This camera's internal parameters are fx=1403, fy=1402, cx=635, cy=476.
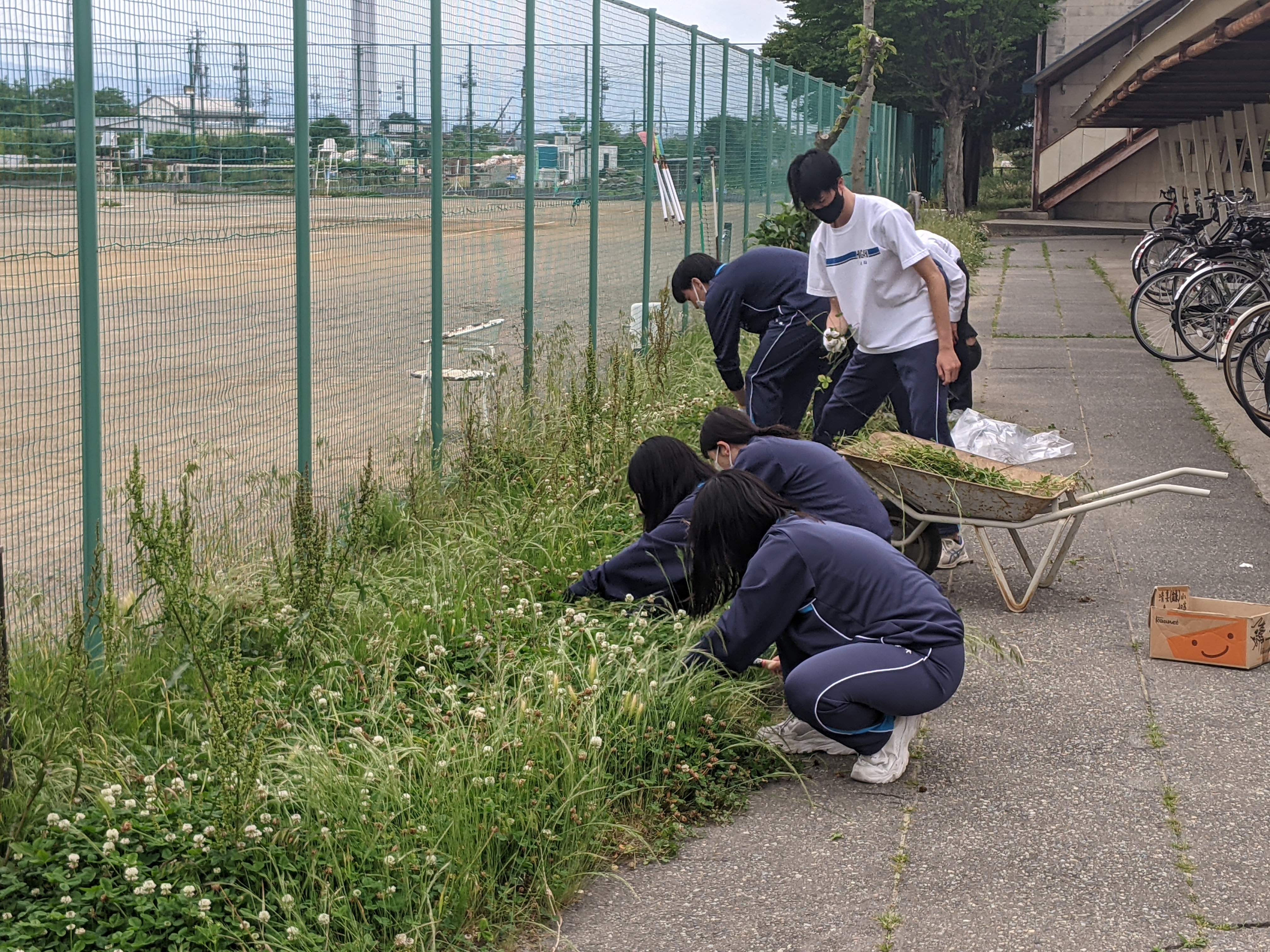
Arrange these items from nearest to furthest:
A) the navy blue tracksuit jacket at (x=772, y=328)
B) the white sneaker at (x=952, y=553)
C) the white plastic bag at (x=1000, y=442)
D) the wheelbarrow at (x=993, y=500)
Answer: the wheelbarrow at (x=993, y=500)
the white sneaker at (x=952, y=553)
the navy blue tracksuit jacket at (x=772, y=328)
the white plastic bag at (x=1000, y=442)

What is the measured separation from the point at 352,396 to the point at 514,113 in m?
2.37

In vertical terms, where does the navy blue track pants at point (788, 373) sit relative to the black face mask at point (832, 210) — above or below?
below

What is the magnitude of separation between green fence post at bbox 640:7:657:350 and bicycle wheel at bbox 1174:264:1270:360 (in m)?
4.95

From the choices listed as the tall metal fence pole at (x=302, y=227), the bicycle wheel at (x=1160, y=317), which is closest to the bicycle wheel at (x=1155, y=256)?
the bicycle wheel at (x=1160, y=317)

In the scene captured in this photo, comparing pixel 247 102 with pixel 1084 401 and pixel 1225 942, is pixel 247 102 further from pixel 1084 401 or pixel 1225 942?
pixel 1084 401

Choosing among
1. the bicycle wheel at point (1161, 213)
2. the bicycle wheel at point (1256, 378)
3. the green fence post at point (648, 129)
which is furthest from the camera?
the bicycle wheel at point (1161, 213)

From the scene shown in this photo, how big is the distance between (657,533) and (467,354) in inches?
131

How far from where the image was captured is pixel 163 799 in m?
3.62

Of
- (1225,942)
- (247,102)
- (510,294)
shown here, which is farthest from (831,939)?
(510,294)

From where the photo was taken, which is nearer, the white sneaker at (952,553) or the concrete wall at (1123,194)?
the white sneaker at (952,553)

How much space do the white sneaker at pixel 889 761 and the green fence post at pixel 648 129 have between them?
6.71 metres

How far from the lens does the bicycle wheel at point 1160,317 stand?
13.4 m

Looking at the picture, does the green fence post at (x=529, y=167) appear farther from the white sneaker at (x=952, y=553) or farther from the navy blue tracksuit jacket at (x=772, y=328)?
the white sneaker at (x=952, y=553)

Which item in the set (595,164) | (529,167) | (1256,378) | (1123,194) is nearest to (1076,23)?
(1123,194)
